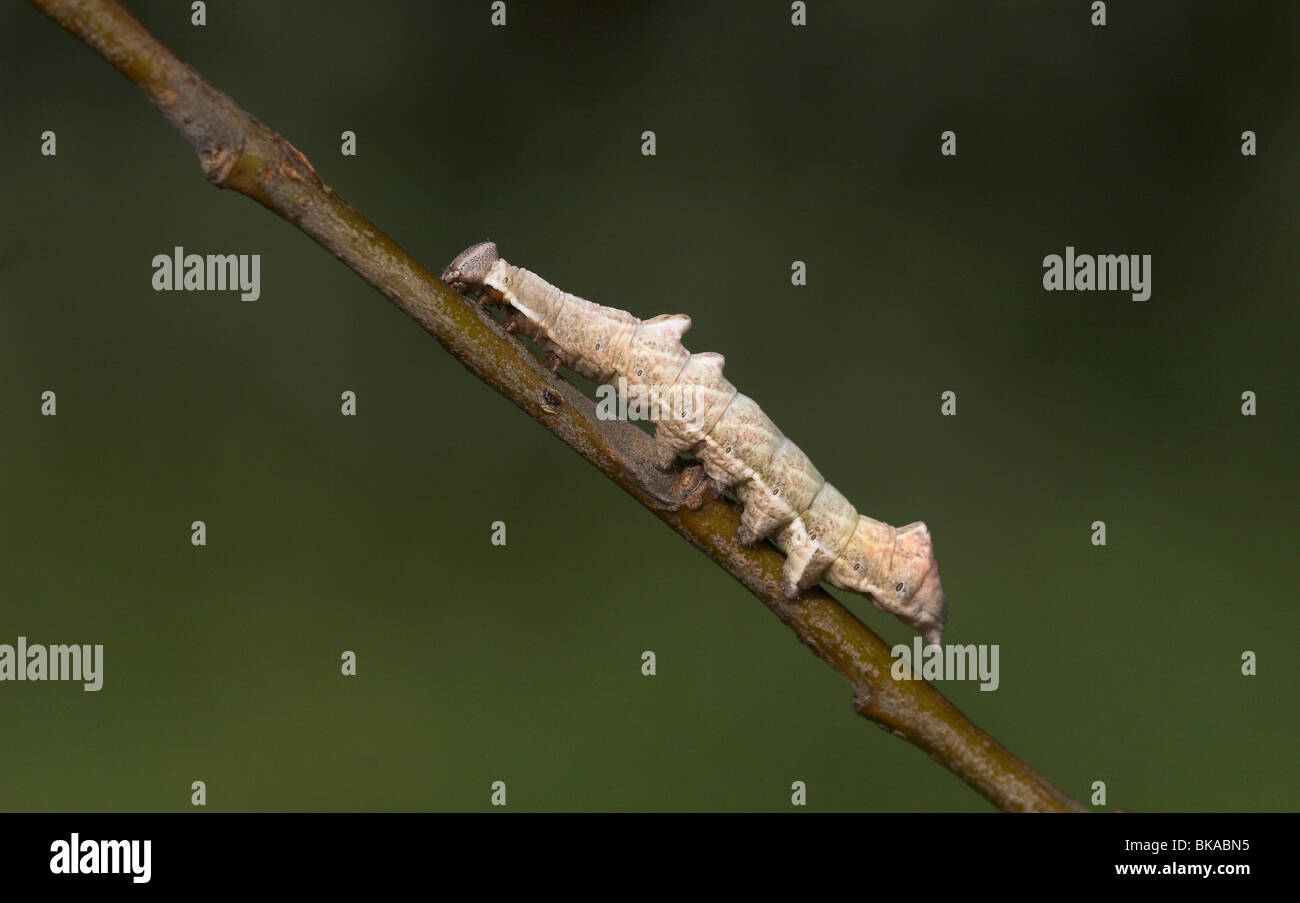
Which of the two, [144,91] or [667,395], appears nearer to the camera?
[144,91]

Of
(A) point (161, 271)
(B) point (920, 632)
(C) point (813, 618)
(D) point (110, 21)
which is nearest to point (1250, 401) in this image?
(B) point (920, 632)

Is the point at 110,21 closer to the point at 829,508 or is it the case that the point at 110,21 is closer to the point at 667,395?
the point at 667,395

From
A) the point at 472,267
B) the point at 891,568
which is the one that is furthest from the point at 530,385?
the point at 891,568

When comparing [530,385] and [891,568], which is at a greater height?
[530,385]

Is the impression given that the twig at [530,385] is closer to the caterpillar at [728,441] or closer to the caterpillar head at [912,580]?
the caterpillar at [728,441]

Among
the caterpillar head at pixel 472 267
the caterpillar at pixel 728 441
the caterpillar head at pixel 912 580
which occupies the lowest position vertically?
the caterpillar head at pixel 912 580

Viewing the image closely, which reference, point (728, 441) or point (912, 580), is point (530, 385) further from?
point (912, 580)

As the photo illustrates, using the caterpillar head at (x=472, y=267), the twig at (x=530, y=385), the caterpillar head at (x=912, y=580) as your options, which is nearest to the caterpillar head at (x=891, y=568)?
the caterpillar head at (x=912, y=580)
